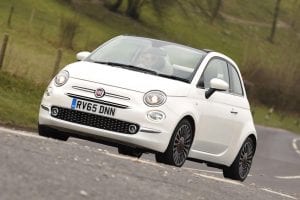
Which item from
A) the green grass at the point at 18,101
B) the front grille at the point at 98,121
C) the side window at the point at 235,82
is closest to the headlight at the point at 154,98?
the front grille at the point at 98,121

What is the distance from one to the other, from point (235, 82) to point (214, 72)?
2.60 feet

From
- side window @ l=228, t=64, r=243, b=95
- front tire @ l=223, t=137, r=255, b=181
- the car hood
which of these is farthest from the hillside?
the car hood

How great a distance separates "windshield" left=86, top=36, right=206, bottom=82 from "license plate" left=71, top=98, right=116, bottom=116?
967mm

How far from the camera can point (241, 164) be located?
14.2 m

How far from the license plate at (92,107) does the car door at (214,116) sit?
1.34 meters

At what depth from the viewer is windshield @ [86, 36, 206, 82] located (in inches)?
506

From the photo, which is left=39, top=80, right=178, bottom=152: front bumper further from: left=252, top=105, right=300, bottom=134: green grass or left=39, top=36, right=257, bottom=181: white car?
left=252, top=105, right=300, bottom=134: green grass

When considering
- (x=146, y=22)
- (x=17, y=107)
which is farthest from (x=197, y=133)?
(x=146, y=22)

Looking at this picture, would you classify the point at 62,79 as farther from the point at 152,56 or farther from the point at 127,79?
the point at 152,56

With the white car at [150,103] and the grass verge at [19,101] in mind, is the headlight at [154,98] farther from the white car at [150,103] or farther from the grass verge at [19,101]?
the grass verge at [19,101]

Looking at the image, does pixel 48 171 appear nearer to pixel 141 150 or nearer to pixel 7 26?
pixel 141 150

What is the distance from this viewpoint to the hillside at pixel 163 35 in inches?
2031

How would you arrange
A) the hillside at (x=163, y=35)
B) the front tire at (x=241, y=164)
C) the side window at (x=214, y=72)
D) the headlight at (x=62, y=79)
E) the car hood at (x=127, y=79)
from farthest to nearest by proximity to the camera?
the hillside at (x=163, y=35) → the front tire at (x=241, y=164) → the side window at (x=214, y=72) → the headlight at (x=62, y=79) → the car hood at (x=127, y=79)

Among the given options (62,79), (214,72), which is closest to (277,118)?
(214,72)
